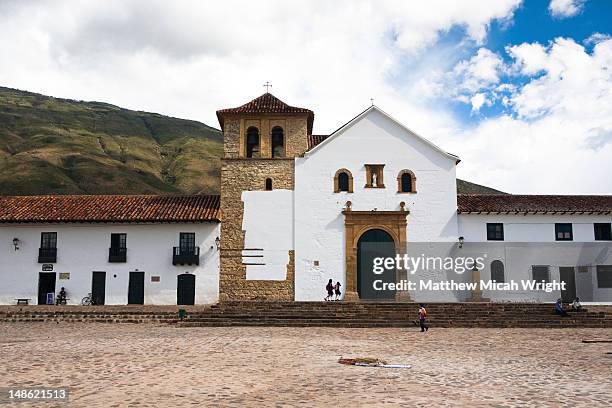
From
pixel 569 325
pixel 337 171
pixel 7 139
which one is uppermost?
pixel 7 139

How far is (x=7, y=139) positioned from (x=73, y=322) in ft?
259

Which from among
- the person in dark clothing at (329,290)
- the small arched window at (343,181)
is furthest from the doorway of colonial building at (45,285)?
the small arched window at (343,181)

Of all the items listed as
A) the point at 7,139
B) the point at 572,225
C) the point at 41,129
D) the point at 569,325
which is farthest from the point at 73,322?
the point at 41,129

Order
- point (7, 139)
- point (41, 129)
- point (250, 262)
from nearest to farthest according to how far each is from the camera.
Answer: point (250, 262)
point (7, 139)
point (41, 129)

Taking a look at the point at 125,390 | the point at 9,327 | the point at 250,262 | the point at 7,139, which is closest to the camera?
the point at 125,390

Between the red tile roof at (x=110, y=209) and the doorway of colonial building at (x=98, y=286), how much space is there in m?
2.58

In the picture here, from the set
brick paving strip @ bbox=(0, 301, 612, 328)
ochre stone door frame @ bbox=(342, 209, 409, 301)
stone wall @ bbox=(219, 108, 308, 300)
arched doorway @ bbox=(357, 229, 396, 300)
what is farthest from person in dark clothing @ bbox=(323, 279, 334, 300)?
brick paving strip @ bbox=(0, 301, 612, 328)

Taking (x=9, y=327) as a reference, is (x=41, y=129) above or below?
above

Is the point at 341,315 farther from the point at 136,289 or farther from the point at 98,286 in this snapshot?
the point at 98,286

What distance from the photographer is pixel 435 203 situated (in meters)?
27.1

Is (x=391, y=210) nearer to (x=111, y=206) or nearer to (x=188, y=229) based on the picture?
(x=188, y=229)

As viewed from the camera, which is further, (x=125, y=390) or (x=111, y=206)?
(x=111, y=206)

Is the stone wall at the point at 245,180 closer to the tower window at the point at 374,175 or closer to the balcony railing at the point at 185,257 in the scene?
the balcony railing at the point at 185,257

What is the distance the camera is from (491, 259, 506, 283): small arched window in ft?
87.6
